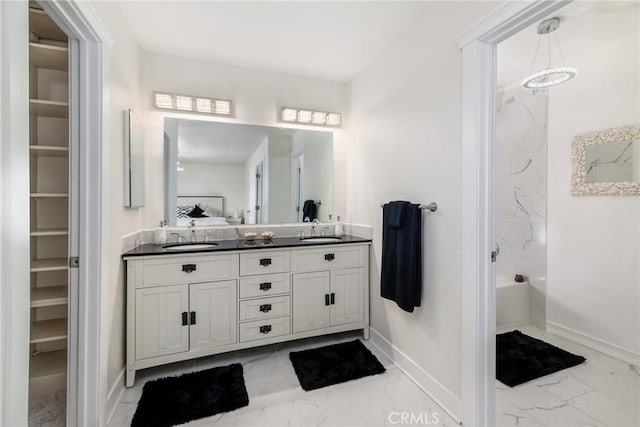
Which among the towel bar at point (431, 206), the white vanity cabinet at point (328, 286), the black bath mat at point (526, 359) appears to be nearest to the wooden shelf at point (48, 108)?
the white vanity cabinet at point (328, 286)

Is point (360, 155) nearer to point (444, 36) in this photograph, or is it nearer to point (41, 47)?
point (444, 36)

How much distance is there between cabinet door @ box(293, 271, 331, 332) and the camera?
223 cm

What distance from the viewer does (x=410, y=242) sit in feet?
6.03

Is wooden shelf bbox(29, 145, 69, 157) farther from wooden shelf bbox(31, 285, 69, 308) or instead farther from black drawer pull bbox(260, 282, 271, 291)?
black drawer pull bbox(260, 282, 271, 291)

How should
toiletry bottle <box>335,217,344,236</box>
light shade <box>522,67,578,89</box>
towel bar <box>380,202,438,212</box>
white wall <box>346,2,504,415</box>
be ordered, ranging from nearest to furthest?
white wall <box>346,2,504,415</box>, towel bar <box>380,202,438,212</box>, light shade <box>522,67,578,89</box>, toiletry bottle <box>335,217,344,236</box>

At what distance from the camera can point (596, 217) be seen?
7.51 feet

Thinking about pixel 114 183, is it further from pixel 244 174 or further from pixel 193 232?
pixel 244 174

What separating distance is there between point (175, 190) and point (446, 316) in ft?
7.25

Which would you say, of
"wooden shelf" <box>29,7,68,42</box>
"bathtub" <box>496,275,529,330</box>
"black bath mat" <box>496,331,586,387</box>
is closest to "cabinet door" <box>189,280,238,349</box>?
"wooden shelf" <box>29,7,68,42</box>

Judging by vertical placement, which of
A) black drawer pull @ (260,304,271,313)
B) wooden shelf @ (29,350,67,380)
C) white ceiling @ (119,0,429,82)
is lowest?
wooden shelf @ (29,350,67,380)

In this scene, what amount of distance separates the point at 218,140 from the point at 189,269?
46.8 inches

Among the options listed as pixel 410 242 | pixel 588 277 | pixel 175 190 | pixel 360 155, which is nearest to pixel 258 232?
pixel 175 190

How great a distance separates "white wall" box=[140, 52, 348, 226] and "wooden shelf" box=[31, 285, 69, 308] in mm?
705

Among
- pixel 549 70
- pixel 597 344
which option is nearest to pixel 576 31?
pixel 549 70
